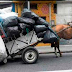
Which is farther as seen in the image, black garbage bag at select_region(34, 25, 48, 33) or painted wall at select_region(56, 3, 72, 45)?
painted wall at select_region(56, 3, 72, 45)

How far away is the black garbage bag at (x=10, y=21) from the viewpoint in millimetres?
7500

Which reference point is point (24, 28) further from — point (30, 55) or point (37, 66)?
point (37, 66)

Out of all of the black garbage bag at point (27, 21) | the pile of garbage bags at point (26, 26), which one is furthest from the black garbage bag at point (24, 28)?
the black garbage bag at point (27, 21)

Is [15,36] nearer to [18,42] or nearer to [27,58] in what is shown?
[18,42]

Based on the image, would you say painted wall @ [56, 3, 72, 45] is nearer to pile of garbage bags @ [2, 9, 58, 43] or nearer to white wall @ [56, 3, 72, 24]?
white wall @ [56, 3, 72, 24]

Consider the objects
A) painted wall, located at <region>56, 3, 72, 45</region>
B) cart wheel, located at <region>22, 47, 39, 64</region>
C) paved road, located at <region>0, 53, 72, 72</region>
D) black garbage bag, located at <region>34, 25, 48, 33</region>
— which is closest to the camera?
paved road, located at <region>0, 53, 72, 72</region>

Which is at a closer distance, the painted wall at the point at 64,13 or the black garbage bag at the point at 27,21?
the black garbage bag at the point at 27,21

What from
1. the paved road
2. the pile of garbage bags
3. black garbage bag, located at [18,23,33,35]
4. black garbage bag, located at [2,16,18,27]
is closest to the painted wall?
the paved road

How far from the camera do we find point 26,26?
25.7 ft

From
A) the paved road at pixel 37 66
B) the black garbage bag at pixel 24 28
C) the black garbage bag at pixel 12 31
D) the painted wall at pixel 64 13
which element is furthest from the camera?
the painted wall at pixel 64 13

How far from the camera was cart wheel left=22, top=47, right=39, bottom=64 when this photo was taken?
7.84m

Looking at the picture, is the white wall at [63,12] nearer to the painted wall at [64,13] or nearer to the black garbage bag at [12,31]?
the painted wall at [64,13]

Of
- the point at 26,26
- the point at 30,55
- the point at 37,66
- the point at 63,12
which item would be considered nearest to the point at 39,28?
the point at 26,26

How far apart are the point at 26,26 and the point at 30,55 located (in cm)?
114
